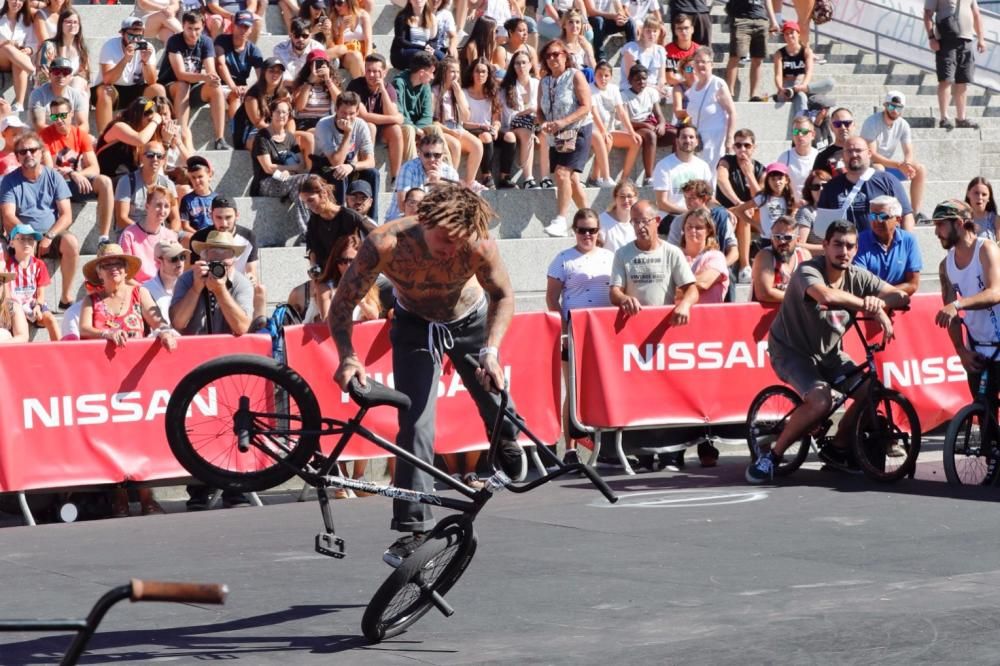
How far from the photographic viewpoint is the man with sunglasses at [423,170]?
43.6 feet

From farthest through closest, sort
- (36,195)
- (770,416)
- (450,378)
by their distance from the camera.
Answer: (36,195)
(770,416)
(450,378)

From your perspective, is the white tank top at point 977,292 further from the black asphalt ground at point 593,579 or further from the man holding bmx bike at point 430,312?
the man holding bmx bike at point 430,312

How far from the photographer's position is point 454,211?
662 cm

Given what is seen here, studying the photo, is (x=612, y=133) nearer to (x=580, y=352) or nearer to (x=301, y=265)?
(x=301, y=265)

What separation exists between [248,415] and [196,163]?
277 inches

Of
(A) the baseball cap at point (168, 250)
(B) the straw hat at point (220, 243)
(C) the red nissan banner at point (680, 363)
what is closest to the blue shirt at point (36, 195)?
(A) the baseball cap at point (168, 250)

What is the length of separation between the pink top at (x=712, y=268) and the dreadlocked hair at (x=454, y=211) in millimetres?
5838

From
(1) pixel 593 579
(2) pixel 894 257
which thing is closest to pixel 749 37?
(2) pixel 894 257

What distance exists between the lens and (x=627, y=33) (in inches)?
727

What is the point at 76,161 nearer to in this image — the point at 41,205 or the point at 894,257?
the point at 41,205

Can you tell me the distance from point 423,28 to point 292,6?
1445 millimetres

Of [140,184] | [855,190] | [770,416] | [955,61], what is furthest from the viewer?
[955,61]

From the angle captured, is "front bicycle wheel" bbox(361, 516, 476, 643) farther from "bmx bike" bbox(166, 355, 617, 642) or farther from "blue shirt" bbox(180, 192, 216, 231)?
"blue shirt" bbox(180, 192, 216, 231)

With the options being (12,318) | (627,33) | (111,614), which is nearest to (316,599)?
(111,614)
